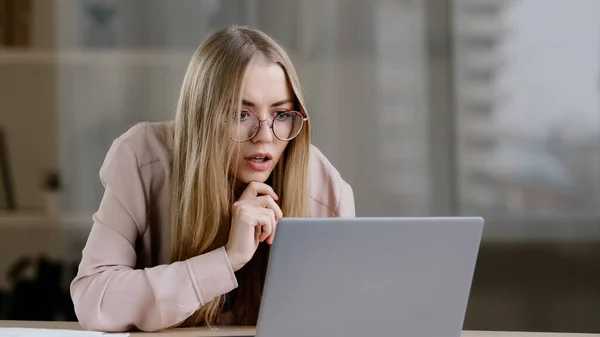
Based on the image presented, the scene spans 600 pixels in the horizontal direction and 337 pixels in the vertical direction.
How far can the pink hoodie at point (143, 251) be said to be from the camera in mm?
1391

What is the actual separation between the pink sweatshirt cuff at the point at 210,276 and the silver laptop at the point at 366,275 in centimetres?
25

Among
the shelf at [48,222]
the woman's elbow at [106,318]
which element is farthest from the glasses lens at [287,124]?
the shelf at [48,222]

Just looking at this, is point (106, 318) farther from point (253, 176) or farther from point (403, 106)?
point (403, 106)

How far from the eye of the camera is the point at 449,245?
114 centimetres

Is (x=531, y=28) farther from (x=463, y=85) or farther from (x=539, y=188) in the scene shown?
(x=539, y=188)

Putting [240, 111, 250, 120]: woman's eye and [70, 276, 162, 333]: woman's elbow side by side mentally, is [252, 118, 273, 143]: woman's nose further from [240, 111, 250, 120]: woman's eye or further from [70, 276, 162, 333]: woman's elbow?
[70, 276, 162, 333]: woman's elbow

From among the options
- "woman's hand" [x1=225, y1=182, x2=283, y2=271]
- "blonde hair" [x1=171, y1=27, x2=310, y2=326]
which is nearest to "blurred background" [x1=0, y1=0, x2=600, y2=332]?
"blonde hair" [x1=171, y1=27, x2=310, y2=326]

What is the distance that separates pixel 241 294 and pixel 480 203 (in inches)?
72.5

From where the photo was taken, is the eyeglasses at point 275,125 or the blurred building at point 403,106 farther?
the blurred building at point 403,106

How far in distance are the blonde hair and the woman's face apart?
0.01 meters

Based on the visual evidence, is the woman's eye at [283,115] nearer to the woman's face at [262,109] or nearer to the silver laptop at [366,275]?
the woman's face at [262,109]

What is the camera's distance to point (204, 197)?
1521 mm

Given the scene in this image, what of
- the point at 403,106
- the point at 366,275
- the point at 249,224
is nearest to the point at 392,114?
the point at 403,106

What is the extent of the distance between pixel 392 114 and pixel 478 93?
1.07 ft
